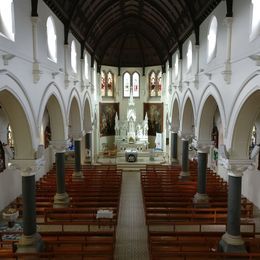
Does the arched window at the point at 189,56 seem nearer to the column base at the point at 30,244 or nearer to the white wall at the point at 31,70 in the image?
the white wall at the point at 31,70

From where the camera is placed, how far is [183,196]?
1877 centimetres

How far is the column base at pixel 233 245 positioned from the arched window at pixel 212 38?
8.31 metres

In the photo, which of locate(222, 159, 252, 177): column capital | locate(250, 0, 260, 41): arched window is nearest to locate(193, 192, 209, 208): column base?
locate(222, 159, 252, 177): column capital

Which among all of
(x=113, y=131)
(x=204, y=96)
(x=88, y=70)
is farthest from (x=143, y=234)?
(x=113, y=131)

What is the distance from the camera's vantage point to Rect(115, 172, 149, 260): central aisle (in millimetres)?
12766

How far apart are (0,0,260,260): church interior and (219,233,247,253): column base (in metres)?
0.04

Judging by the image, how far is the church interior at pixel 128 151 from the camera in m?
11.4

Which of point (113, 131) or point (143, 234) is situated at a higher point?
point (113, 131)

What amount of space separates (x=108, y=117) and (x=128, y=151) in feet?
26.8

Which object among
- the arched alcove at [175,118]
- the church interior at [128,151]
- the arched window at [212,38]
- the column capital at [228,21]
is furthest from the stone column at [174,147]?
the column capital at [228,21]

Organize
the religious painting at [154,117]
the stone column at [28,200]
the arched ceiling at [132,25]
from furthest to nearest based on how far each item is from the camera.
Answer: the religious painting at [154,117] < the arched ceiling at [132,25] < the stone column at [28,200]

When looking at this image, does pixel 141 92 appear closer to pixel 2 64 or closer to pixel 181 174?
pixel 181 174

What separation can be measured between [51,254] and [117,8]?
22.3 m

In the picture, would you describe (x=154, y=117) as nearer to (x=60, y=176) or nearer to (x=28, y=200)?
(x=60, y=176)
